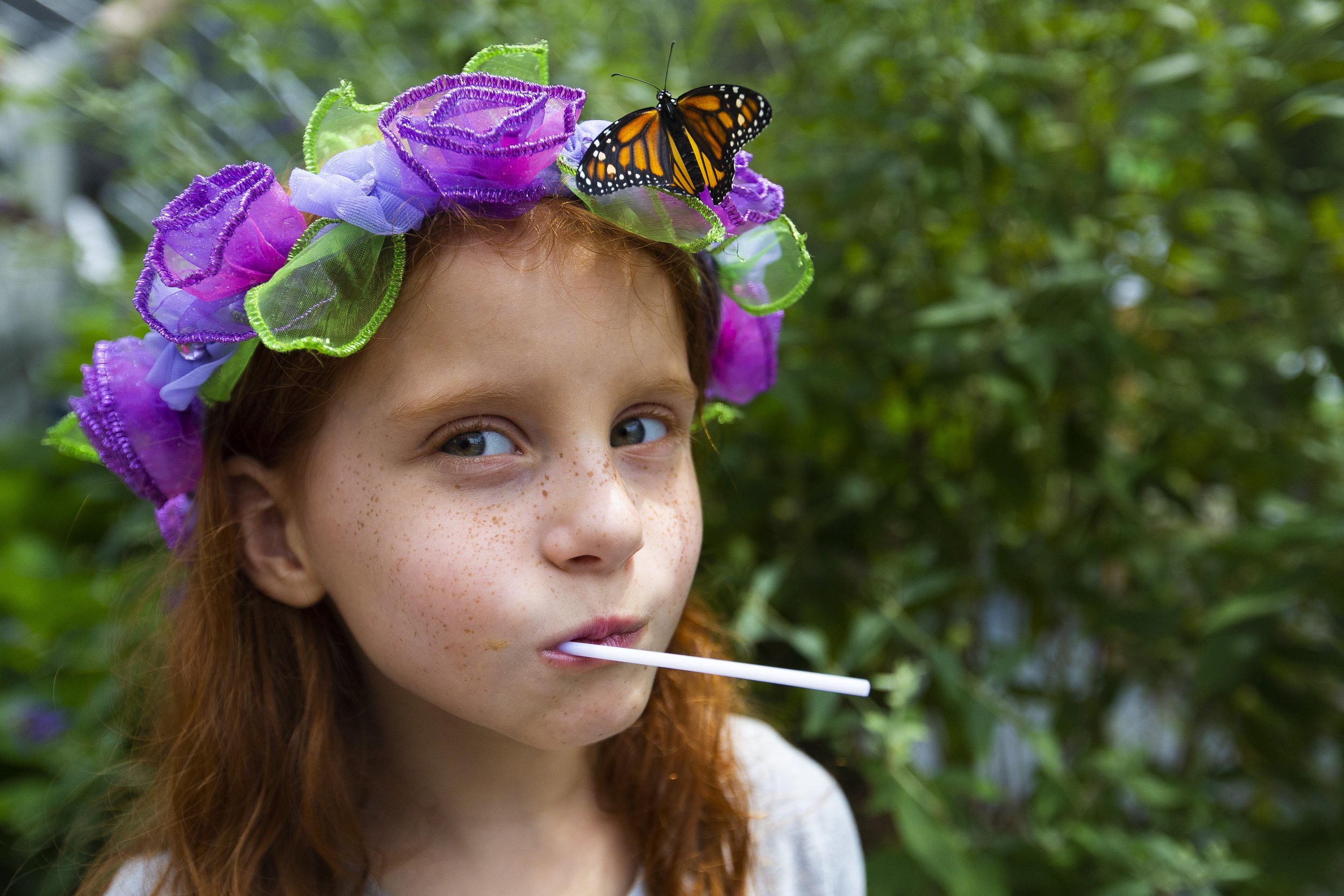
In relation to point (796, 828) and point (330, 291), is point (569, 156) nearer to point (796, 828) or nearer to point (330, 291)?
point (330, 291)

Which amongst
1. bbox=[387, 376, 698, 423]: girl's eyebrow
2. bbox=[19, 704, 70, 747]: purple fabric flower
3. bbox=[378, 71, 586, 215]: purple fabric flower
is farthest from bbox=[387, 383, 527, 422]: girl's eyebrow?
bbox=[19, 704, 70, 747]: purple fabric flower

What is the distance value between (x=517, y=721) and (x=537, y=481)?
0.46ft

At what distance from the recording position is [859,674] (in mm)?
1210

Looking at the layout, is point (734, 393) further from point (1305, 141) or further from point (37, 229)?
point (37, 229)

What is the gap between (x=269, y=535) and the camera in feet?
2.28

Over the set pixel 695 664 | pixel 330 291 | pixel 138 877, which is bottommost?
pixel 138 877

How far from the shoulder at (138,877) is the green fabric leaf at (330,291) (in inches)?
15.4

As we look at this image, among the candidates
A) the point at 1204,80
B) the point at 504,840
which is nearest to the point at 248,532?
the point at 504,840

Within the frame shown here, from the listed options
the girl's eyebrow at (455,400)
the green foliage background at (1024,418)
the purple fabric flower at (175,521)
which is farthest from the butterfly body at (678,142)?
the green foliage background at (1024,418)

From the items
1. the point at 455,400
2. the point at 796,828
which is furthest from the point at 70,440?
the point at 796,828

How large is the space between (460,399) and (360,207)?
119mm

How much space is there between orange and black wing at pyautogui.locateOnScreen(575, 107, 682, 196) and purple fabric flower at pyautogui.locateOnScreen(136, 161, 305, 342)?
18 centimetres

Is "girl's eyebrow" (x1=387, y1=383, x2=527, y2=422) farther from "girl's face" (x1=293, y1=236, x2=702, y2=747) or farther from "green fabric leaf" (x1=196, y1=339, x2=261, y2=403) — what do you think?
"green fabric leaf" (x1=196, y1=339, x2=261, y2=403)

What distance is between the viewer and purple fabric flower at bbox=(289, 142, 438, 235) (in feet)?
1.89
